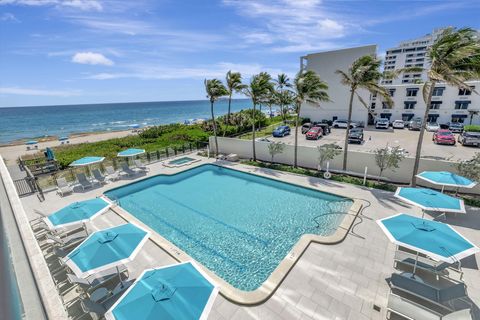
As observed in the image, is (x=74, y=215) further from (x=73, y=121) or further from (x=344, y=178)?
(x=73, y=121)

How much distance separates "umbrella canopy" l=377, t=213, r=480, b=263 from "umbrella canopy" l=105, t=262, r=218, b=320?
527 centimetres

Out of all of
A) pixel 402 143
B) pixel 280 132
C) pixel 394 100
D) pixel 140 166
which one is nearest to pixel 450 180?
pixel 402 143

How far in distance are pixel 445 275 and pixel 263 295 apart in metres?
5.35

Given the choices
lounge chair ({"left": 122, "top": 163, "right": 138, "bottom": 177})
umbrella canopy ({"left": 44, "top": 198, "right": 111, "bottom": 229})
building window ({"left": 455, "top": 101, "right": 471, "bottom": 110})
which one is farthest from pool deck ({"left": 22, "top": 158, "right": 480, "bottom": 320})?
building window ({"left": 455, "top": 101, "right": 471, "bottom": 110})

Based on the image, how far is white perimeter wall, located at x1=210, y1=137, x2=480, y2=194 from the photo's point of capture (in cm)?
1267

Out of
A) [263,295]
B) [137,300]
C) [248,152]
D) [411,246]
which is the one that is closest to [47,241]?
[137,300]

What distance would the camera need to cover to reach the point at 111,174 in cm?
1612

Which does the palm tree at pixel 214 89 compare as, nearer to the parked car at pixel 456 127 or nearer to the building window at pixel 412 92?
the parked car at pixel 456 127

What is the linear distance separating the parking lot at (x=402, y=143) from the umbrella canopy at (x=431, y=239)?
1624 cm

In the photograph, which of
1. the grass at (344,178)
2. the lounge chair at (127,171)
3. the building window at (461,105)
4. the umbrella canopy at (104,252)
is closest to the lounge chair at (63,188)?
the lounge chair at (127,171)

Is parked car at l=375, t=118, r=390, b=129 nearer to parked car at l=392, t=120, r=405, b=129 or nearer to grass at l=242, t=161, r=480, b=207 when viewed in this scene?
parked car at l=392, t=120, r=405, b=129

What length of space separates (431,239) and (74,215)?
10892 millimetres

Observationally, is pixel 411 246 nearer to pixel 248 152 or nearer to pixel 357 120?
pixel 248 152

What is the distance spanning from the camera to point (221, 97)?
787 inches
